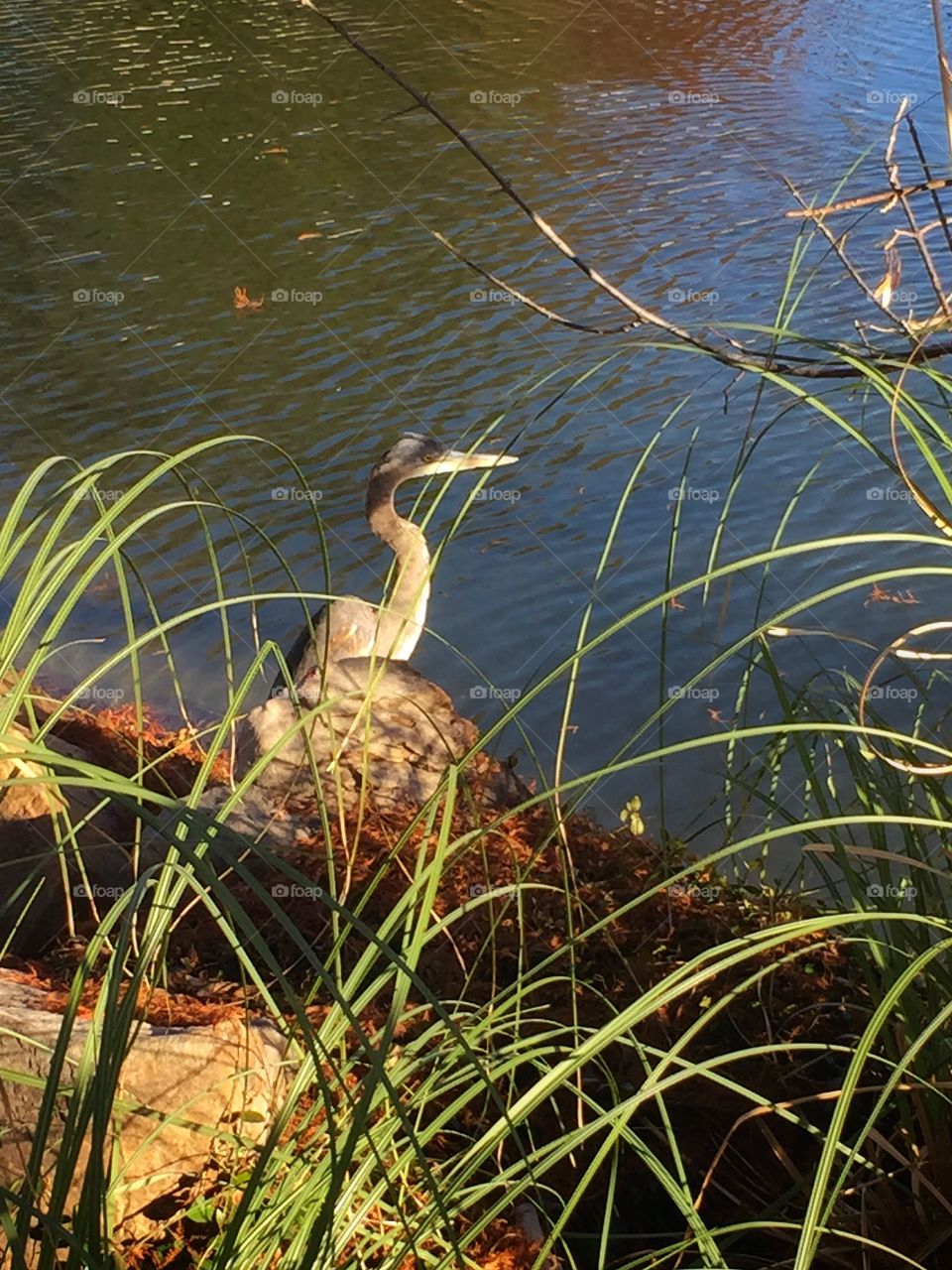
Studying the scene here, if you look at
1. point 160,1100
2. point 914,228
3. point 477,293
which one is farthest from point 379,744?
point 477,293

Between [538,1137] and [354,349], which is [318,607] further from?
[538,1137]

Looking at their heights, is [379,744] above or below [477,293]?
below

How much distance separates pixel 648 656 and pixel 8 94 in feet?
36.8

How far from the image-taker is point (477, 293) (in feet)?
26.6

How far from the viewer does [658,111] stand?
464 inches

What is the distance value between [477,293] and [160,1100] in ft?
21.8

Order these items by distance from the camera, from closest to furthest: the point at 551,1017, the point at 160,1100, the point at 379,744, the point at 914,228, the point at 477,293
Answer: the point at 914,228, the point at 160,1100, the point at 551,1017, the point at 379,744, the point at 477,293

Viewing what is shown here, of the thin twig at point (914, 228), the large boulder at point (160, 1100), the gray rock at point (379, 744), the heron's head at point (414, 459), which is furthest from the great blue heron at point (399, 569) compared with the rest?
the thin twig at point (914, 228)

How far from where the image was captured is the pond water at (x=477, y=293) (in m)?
5.62

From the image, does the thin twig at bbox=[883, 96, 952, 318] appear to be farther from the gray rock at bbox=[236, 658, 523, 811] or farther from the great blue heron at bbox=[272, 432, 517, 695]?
the great blue heron at bbox=[272, 432, 517, 695]

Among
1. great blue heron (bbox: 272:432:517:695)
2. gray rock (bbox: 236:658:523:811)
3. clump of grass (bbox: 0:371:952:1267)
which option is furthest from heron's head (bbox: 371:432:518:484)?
clump of grass (bbox: 0:371:952:1267)

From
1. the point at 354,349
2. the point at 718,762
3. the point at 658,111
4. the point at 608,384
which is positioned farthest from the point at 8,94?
the point at 718,762

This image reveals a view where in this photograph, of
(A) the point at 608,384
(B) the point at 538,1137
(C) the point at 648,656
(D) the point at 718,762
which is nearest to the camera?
(B) the point at 538,1137

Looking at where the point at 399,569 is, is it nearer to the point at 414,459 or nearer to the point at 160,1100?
the point at 414,459
